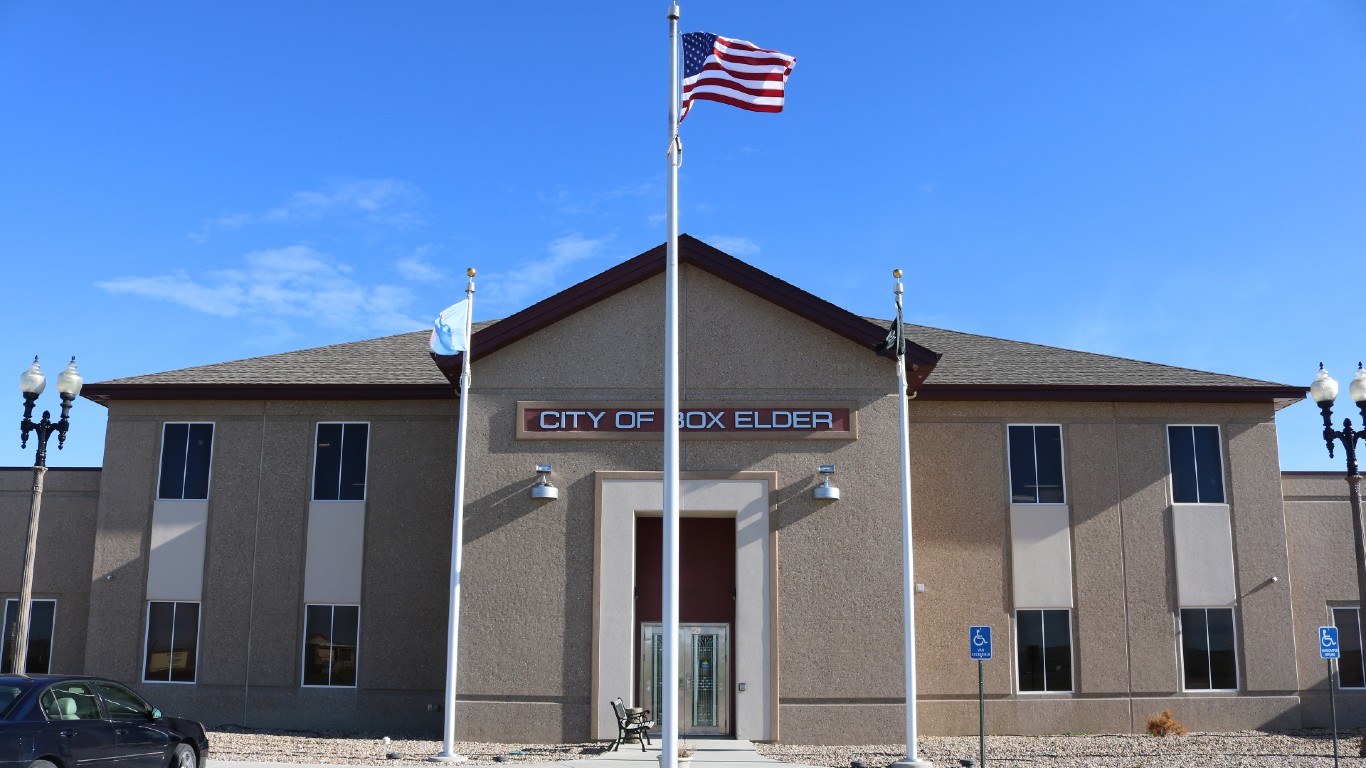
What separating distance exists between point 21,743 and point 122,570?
11.7 m

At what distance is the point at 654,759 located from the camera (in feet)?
54.9

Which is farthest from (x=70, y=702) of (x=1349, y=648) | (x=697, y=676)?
(x=1349, y=648)

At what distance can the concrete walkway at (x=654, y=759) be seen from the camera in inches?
632

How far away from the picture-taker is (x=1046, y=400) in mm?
21828

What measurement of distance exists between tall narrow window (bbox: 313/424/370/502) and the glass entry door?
22.0 ft

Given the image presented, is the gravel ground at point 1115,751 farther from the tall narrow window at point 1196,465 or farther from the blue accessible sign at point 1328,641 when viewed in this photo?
the tall narrow window at point 1196,465

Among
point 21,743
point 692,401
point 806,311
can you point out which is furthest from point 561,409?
point 21,743

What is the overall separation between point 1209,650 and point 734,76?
14.6m

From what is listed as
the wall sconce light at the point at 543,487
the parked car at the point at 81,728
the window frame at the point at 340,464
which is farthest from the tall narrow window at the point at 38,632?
the wall sconce light at the point at 543,487

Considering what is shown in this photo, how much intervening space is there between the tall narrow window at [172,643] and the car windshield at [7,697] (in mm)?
10373

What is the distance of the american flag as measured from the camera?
13.8 metres

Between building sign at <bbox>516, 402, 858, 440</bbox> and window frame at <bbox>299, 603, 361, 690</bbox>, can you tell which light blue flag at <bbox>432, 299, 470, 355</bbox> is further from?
window frame at <bbox>299, 603, 361, 690</bbox>

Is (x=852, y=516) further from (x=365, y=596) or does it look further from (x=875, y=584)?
(x=365, y=596)

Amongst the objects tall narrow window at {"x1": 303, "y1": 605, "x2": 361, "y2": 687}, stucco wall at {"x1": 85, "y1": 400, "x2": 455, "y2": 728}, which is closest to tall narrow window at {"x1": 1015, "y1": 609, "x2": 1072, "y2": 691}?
stucco wall at {"x1": 85, "y1": 400, "x2": 455, "y2": 728}
